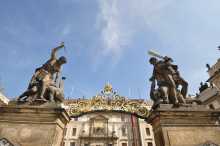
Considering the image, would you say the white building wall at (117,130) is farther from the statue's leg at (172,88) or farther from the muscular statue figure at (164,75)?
the statue's leg at (172,88)

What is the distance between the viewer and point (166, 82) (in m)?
7.63

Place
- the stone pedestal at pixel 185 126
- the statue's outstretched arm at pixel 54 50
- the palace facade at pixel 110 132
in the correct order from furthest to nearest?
1. the palace facade at pixel 110 132
2. the statue's outstretched arm at pixel 54 50
3. the stone pedestal at pixel 185 126

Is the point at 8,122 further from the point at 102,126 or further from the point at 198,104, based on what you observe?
the point at 102,126

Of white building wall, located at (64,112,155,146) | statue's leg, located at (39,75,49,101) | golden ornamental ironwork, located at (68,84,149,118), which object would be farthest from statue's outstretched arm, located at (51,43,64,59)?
white building wall, located at (64,112,155,146)

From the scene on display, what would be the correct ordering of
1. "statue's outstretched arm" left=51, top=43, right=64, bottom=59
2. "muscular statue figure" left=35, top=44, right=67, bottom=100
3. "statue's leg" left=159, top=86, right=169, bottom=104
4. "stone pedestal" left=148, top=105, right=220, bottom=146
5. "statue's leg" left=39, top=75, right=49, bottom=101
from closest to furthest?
1. "stone pedestal" left=148, top=105, right=220, bottom=146
2. "statue's leg" left=39, top=75, right=49, bottom=101
3. "statue's leg" left=159, top=86, right=169, bottom=104
4. "muscular statue figure" left=35, top=44, right=67, bottom=100
5. "statue's outstretched arm" left=51, top=43, right=64, bottom=59

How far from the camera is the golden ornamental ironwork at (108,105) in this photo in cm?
812

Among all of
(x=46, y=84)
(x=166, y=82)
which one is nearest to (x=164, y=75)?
(x=166, y=82)

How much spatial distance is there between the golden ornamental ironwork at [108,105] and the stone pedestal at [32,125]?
5.55ft

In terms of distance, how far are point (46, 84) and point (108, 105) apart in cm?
291

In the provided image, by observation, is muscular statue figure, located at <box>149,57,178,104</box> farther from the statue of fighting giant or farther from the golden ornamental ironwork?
the golden ornamental ironwork

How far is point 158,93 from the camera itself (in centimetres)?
748

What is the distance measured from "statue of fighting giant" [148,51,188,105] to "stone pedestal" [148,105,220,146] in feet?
1.72

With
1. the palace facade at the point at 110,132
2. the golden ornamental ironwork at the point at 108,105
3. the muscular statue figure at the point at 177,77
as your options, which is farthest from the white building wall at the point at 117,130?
the muscular statue figure at the point at 177,77

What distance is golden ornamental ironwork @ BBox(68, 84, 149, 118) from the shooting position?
812 cm
